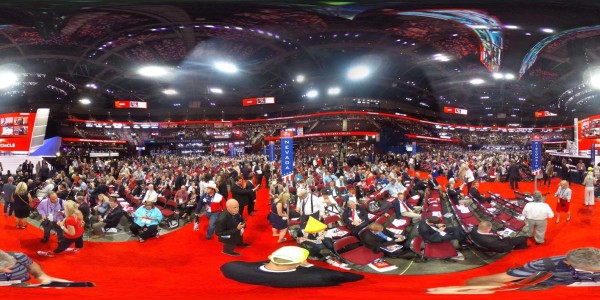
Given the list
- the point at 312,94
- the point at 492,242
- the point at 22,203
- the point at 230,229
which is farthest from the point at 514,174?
the point at 22,203

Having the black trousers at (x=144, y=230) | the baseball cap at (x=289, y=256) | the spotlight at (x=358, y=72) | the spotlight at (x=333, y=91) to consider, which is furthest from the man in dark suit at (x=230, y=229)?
the spotlight at (x=358, y=72)

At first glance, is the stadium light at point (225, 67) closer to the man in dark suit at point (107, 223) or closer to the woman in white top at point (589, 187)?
the man in dark suit at point (107, 223)

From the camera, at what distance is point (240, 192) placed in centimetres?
210

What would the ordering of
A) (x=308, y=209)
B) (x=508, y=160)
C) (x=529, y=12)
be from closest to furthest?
(x=529, y=12)
(x=508, y=160)
(x=308, y=209)

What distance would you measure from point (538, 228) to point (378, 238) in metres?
1.00

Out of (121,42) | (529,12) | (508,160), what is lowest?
(508,160)

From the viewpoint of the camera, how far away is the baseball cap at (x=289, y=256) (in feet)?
4.33

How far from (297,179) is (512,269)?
4.34 feet

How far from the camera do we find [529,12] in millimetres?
1432

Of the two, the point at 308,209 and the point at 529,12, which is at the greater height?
the point at 529,12

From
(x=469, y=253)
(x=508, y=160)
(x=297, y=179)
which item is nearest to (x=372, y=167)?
(x=297, y=179)

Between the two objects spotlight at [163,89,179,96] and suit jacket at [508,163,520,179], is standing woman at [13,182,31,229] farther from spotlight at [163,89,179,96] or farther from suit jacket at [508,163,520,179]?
suit jacket at [508,163,520,179]

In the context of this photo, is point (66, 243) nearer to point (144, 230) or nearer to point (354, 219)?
point (144, 230)

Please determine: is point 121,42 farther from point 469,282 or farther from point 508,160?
point 508,160
